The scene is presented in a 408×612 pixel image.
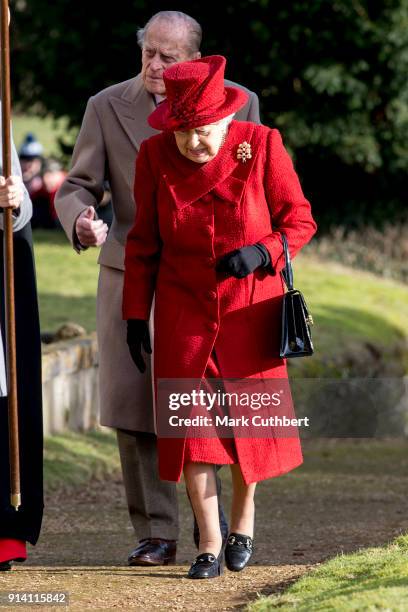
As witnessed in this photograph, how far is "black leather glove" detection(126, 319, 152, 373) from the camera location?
5133 mm

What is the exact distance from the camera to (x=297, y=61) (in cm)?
1449

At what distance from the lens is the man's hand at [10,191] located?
16.6 feet

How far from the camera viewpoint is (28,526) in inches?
216

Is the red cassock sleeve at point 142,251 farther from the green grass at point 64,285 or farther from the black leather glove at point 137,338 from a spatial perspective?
the green grass at point 64,285

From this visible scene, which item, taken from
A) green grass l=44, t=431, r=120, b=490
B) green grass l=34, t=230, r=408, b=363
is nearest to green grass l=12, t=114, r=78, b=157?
green grass l=34, t=230, r=408, b=363

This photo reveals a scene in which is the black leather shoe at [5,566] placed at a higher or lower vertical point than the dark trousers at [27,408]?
lower

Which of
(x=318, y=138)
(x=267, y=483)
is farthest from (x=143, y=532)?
(x=318, y=138)

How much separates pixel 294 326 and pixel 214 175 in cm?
58

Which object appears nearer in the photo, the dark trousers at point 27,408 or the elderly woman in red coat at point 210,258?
the elderly woman in red coat at point 210,258

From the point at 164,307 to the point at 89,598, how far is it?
100 centimetres

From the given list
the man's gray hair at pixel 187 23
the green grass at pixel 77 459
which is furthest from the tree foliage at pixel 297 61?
the man's gray hair at pixel 187 23

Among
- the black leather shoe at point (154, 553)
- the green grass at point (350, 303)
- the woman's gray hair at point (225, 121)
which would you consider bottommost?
the green grass at point (350, 303)

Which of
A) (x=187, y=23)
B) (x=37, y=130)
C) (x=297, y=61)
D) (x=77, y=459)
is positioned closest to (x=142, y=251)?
(x=187, y=23)

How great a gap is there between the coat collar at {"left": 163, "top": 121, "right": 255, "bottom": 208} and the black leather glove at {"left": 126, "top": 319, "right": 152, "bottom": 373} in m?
0.44
